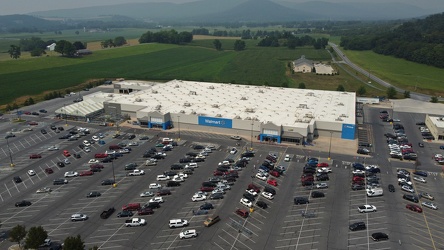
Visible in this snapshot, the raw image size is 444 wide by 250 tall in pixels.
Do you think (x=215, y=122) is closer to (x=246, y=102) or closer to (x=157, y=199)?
(x=246, y=102)

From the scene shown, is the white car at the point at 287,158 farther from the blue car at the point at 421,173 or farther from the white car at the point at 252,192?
the blue car at the point at 421,173

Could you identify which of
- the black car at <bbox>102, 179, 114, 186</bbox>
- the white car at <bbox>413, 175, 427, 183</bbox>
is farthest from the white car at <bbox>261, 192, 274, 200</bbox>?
the white car at <bbox>413, 175, 427, 183</bbox>

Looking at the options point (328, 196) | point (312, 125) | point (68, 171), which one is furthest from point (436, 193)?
point (68, 171)

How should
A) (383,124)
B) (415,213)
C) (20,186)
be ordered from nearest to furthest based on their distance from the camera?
(415,213)
(20,186)
(383,124)

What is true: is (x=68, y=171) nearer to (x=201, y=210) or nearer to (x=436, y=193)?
(x=201, y=210)

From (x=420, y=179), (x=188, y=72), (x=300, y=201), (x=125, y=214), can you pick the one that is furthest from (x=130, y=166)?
(x=188, y=72)
